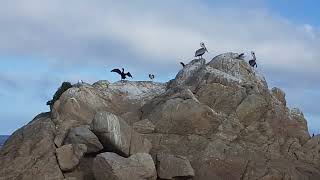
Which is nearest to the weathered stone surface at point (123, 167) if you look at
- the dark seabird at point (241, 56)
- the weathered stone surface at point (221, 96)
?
the weathered stone surface at point (221, 96)

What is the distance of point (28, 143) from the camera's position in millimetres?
35125

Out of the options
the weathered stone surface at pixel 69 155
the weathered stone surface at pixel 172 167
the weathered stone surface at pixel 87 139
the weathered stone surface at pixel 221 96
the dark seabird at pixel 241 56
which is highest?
the dark seabird at pixel 241 56

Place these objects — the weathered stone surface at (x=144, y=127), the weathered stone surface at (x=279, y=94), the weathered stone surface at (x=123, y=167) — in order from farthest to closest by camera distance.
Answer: the weathered stone surface at (x=279, y=94)
the weathered stone surface at (x=144, y=127)
the weathered stone surface at (x=123, y=167)

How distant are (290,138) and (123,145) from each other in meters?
11.3

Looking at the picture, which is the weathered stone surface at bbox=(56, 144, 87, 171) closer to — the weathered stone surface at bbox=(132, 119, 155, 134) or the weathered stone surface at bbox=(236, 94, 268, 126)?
the weathered stone surface at bbox=(132, 119, 155, 134)

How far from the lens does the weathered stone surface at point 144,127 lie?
119ft

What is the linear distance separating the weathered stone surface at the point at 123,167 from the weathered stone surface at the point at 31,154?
9.65ft

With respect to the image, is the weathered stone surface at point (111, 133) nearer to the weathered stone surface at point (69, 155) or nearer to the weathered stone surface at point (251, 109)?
the weathered stone surface at point (69, 155)

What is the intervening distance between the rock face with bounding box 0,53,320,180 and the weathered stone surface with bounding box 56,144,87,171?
0.06 meters

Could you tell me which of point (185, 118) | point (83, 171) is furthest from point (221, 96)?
point (83, 171)

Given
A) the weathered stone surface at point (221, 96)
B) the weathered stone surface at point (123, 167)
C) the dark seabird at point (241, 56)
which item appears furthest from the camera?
the dark seabird at point (241, 56)

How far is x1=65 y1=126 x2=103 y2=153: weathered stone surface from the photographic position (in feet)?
110

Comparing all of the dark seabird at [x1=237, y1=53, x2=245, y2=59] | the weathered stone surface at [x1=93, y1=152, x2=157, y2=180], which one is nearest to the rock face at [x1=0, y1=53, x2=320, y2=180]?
the weathered stone surface at [x1=93, y1=152, x2=157, y2=180]

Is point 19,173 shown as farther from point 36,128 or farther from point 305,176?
point 305,176
